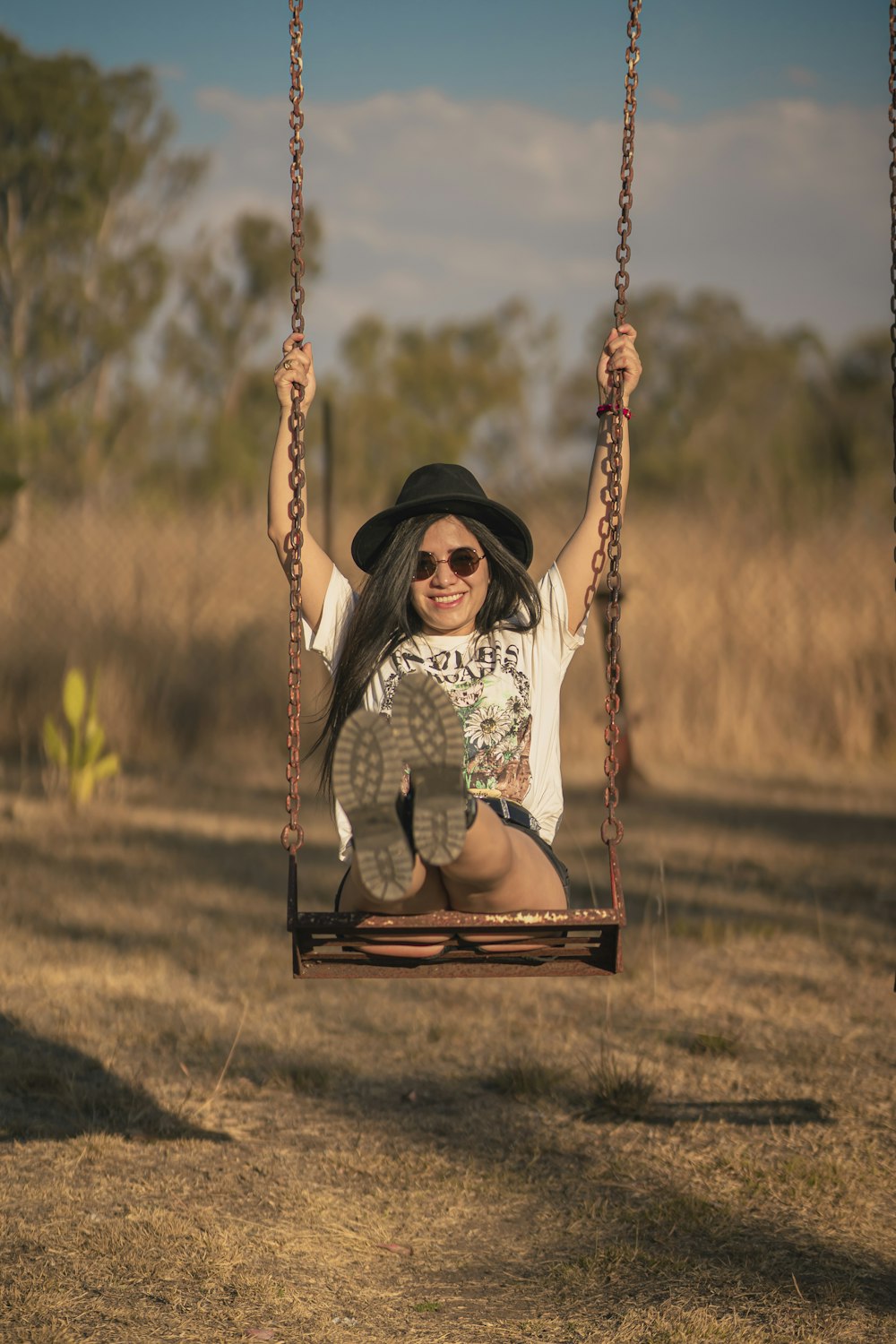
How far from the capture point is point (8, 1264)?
2855 millimetres

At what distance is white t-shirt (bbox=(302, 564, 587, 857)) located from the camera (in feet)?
10.4

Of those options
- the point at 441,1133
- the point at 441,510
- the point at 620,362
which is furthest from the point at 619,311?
the point at 441,1133

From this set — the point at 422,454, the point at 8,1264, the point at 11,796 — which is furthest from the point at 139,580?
the point at 422,454

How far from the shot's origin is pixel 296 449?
3.12m

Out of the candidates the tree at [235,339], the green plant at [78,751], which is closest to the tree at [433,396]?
the tree at [235,339]

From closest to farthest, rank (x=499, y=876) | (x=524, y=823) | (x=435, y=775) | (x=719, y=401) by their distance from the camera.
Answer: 1. (x=435, y=775)
2. (x=499, y=876)
3. (x=524, y=823)
4. (x=719, y=401)

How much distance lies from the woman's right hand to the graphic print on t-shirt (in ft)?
1.94

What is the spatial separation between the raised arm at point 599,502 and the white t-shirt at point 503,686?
0.03 meters

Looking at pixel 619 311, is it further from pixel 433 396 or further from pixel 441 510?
pixel 433 396

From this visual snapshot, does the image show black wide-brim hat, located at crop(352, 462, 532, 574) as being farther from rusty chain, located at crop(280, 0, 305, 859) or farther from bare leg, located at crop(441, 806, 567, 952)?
bare leg, located at crop(441, 806, 567, 952)

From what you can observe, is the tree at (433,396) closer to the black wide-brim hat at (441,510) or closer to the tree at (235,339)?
the tree at (235,339)

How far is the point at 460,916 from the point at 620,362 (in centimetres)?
131

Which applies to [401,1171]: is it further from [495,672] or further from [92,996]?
[92,996]

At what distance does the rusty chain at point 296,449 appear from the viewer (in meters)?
2.93
